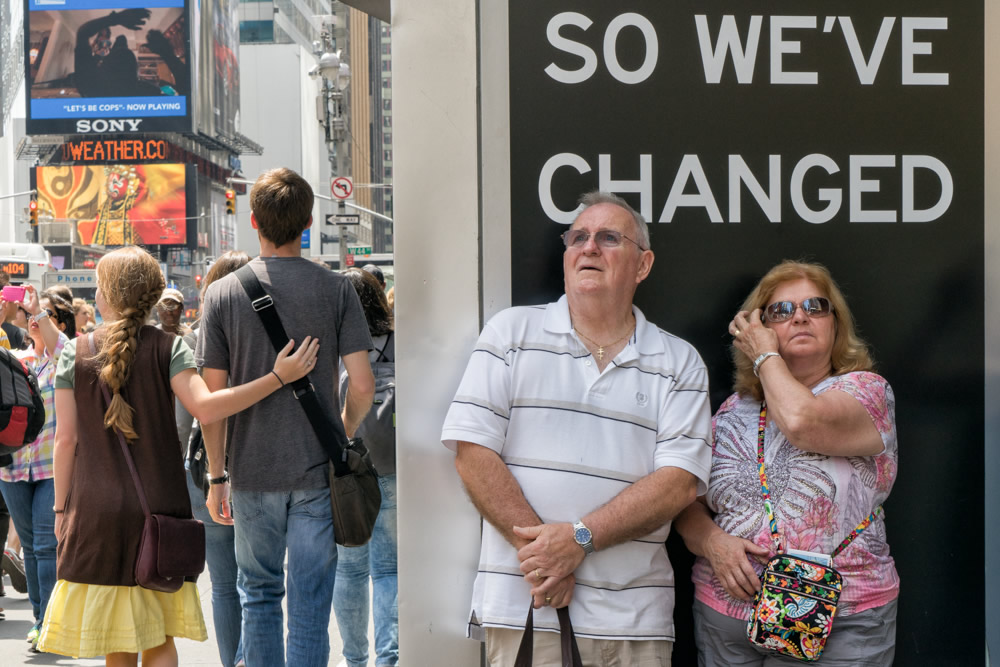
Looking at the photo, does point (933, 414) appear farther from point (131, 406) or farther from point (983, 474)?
point (131, 406)

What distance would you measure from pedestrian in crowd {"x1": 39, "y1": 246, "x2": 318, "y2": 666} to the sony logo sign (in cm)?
6021

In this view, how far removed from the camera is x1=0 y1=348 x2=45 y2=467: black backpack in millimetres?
4602

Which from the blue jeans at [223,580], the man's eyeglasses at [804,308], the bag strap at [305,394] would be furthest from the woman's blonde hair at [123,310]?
the man's eyeglasses at [804,308]

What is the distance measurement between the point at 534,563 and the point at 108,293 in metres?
2.37

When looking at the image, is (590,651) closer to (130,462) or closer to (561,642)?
(561,642)

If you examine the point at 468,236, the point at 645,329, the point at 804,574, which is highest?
the point at 468,236

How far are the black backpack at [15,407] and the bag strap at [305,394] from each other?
129 centimetres

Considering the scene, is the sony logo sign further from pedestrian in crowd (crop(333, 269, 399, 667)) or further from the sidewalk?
pedestrian in crowd (crop(333, 269, 399, 667))

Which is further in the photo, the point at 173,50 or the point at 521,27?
the point at 173,50

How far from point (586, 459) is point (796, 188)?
1.14 m

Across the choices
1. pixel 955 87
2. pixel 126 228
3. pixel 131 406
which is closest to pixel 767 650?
pixel 955 87

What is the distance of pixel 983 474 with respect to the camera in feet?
10.9

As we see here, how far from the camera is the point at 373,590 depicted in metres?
5.48

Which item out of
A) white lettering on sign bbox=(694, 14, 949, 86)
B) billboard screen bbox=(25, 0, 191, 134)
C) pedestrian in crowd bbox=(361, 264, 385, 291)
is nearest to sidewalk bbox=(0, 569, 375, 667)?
pedestrian in crowd bbox=(361, 264, 385, 291)
